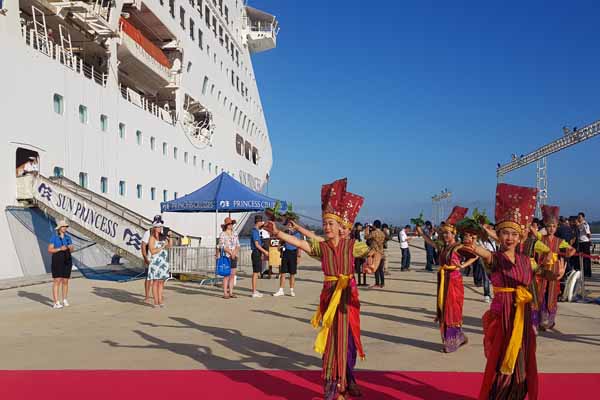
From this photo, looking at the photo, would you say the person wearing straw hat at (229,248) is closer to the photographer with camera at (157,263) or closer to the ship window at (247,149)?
the photographer with camera at (157,263)

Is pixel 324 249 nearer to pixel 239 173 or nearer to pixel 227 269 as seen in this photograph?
pixel 227 269

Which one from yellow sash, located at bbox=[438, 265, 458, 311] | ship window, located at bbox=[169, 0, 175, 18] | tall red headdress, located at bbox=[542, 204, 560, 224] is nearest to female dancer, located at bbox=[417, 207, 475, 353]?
yellow sash, located at bbox=[438, 265, 458, 311]

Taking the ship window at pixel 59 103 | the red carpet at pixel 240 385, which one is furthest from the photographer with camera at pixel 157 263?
the ship window at pixel 59 103

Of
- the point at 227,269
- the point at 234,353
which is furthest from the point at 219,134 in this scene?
the point at 234,353

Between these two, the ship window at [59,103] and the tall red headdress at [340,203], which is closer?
the tall red headdress at [340,203]

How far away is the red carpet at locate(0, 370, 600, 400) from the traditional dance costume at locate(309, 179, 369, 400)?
19.2 inches

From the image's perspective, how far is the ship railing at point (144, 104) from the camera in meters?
23.1

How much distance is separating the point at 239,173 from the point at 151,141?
16135 mm

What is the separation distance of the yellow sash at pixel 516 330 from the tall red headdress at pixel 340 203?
1421 millimetres

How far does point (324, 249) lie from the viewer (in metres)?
4.86

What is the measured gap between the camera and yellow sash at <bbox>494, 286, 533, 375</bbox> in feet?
13.5

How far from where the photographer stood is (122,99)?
21.2 m

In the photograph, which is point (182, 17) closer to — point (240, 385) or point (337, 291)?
point (240, 385)

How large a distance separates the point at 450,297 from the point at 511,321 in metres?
2.57
